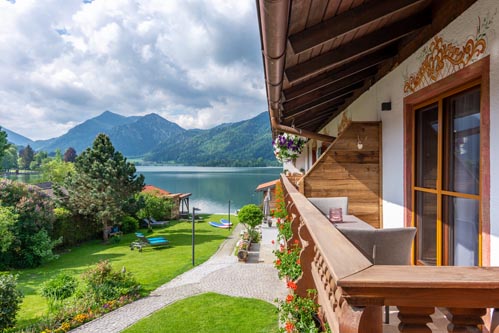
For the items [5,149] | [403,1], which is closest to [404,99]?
[403,1]

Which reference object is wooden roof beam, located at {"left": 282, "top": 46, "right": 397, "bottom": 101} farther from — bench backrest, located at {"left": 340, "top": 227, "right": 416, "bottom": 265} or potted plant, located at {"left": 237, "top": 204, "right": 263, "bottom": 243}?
potted plant, located at {"left": 237, "top": 204, "right": 263, "bottom": 243}

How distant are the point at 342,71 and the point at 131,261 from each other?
1885 centimetres

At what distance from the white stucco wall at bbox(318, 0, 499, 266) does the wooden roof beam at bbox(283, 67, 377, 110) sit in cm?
23

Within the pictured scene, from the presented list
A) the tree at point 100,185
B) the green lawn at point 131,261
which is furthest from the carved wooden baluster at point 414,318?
the tree at point 100,185

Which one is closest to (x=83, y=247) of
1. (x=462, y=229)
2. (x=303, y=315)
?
(x=303, y=315)

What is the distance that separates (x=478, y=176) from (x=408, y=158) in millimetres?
1110

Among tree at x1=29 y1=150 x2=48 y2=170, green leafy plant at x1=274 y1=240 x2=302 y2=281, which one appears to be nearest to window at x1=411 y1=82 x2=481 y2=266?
green leafy plant at x1=274 y1=240 x2=302 y2=281

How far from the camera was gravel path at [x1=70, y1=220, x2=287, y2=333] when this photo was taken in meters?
9.03

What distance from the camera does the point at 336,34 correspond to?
2256 millimetres

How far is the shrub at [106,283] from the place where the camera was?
10.7 m

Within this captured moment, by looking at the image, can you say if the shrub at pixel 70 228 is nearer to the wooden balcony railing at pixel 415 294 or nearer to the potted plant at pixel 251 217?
the potted plant at pixel 251 217

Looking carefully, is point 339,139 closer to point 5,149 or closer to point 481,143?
point 481,143

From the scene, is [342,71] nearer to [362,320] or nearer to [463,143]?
[463,143]

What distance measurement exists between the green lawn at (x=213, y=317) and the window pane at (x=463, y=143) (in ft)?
20.6
